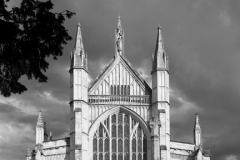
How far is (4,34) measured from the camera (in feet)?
52.3

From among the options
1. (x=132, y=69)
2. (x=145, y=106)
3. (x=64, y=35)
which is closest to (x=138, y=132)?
(x=145, y=106)

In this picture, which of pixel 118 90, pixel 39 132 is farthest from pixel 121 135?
pixel 39 132

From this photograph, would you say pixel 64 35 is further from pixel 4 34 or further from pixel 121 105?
pixel 121 105

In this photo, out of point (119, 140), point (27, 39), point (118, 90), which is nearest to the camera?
point (27, 39)

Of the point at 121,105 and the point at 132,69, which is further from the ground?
the point at 132,69

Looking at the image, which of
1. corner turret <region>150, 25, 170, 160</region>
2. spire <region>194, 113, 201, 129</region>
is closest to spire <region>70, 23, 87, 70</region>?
corner turret <region>150, 25, 170, 160</region>

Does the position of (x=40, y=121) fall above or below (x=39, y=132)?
above

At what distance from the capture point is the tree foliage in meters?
16.3

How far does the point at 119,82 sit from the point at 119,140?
17.5 ft

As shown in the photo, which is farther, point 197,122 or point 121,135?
point 197,122

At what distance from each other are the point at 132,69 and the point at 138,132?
5832 mm

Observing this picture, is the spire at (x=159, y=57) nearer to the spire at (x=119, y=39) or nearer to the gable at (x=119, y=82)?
the gable at (x=119, y=82)

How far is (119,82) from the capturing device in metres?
49.4

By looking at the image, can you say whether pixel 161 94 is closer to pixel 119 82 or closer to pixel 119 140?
pixel 119 82
